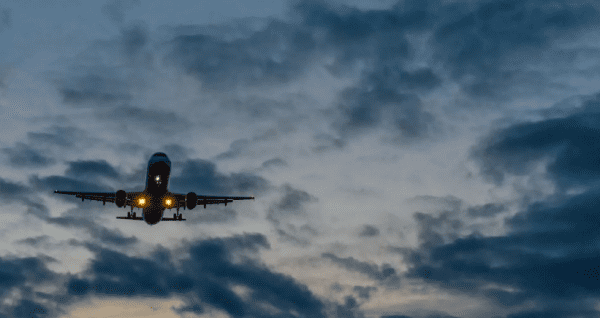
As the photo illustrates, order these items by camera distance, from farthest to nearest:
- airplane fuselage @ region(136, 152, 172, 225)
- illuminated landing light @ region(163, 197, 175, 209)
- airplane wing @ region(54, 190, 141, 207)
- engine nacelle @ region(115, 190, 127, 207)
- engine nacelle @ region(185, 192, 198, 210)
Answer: airplane wing @ region(54, 190, 141, 207), engine nacelle @ region(185, 192, 198, 210), illuminated landing light @ region(163, 197, 175, 209), engine nacelle @ region(115, 190, 127, 207), airplane fuselage @ region(136, 152, 172, 225)

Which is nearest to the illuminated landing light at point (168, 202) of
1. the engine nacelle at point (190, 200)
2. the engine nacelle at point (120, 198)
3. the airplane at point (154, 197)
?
the airplane at point (154, 197)

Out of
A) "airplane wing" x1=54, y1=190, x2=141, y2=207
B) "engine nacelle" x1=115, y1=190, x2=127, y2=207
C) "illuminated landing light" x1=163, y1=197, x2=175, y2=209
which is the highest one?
"airplane wing" x1=54, y1=190, x2=141, y2=207

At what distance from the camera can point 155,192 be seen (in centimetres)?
8712

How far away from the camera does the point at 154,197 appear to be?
3469 inches

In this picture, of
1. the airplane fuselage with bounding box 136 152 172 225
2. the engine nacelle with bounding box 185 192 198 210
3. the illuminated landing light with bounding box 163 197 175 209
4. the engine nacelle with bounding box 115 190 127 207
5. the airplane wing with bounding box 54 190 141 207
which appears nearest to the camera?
the airplane fuselage with bounding box 136 152 172 225

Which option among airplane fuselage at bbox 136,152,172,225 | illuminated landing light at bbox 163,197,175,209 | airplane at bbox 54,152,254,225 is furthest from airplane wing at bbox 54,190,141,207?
illuminated landing light at bbox 163,197,175,209

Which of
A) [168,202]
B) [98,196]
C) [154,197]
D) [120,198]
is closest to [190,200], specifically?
[168,202]

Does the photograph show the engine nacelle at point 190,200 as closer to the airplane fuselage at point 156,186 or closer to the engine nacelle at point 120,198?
the airplane fuselage at point 156,186

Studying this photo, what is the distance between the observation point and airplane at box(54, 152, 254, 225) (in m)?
83.9

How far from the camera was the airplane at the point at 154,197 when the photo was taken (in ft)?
275

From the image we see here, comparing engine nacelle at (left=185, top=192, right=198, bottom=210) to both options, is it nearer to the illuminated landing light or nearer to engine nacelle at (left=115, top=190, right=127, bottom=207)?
the illuminated landing light

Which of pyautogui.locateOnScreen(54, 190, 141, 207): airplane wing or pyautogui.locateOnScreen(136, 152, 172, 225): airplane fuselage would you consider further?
pyautogui.locateOnScreen(54, 190, 141, 207): airplane wing

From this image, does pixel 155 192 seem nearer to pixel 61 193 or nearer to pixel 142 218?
pixel 142 218

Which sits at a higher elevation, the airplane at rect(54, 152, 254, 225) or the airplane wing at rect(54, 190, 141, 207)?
the airplane wing at rect(54, 190, 141, 207)
